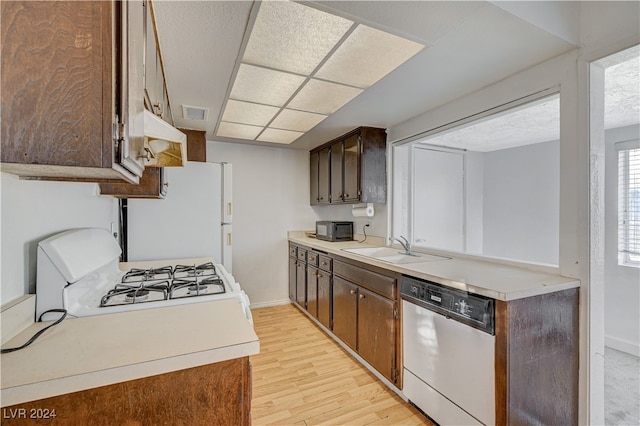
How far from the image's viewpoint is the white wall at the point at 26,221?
2.85ft

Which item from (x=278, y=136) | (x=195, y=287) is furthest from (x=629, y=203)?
(x=195, y=287)

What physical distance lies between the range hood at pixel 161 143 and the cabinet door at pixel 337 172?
2.06m

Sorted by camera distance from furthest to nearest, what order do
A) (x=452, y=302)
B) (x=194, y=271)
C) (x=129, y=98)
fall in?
1. (x=194, y=271)
2. (x=452, y=302)
3. (x=129, y=98)

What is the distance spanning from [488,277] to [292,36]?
1.66 meters

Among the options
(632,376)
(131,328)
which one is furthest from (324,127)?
(632,376)

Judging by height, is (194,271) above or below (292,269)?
above

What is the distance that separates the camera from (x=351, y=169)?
9.81ft

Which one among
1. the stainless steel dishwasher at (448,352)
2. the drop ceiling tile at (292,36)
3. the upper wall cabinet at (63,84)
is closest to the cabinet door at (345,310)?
the stainless steel dishwasher at (448,352)

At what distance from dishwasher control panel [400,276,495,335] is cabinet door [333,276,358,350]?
25.5 inches

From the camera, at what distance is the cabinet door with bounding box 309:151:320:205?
380 centimetres

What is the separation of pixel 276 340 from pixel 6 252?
230 cm

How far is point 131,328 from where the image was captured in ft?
3.19

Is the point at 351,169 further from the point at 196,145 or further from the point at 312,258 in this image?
the point at 196,145

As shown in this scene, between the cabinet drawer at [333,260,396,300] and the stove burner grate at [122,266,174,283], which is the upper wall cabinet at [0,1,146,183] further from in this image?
the cabinet drawer at [333,260,396,300]
